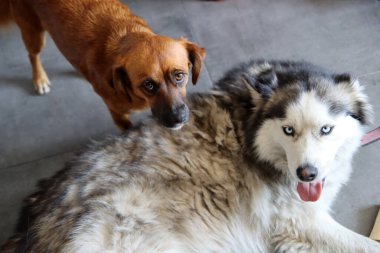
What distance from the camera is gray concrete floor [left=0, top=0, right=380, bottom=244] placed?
2.67 meters

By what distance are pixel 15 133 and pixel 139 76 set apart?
1.25 m

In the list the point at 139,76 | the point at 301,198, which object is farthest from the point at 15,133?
the point at 301,198

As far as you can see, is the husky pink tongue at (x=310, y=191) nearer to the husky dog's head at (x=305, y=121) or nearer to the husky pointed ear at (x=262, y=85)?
the husky dog's head at (x=305, y=121)

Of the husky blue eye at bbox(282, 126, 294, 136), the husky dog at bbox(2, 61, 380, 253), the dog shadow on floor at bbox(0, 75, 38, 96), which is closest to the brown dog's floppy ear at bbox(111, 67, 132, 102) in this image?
the husky dog at bbox(2, 61, 380, 253)

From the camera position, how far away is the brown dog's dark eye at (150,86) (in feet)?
6.75

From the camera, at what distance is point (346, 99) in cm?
192

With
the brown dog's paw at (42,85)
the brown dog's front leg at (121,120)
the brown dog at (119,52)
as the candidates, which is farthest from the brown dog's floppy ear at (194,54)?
the brown dog's paw at (42,85)

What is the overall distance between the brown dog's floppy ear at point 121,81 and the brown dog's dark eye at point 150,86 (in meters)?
0.11

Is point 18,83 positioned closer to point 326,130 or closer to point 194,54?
point 194,54

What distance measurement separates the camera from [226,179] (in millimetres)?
2072

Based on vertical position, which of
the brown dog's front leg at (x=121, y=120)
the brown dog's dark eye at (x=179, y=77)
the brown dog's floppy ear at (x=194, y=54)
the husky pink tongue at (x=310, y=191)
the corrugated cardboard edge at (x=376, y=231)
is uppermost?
the brown dog's floppy ear at (x=194, y=54)

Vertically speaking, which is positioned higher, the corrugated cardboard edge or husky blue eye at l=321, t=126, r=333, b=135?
husky blue eye at l=321, t=126, r=333, b=135

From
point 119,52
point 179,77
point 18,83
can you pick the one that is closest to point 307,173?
point 179,77

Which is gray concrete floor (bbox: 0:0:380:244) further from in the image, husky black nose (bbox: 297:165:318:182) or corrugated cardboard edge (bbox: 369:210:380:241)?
husky black nose (bbox: 297:165:318:182)
